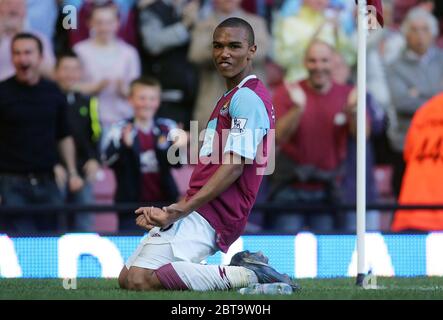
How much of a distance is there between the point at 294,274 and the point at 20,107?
3.66 meters

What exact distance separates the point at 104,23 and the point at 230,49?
19.0 feet

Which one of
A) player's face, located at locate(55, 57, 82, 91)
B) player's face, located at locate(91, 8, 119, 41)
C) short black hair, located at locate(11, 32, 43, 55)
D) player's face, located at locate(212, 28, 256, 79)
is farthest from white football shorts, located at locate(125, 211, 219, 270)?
player's face, located at locate(91, 8, 119, 41)

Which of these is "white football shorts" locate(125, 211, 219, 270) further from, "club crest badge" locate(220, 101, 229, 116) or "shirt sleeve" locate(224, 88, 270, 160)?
"club crest badge" locate(220, 101, 229, 116)

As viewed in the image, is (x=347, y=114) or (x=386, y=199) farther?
(x=386, y=199)

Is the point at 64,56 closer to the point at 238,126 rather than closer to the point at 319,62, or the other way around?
the point at 319,62

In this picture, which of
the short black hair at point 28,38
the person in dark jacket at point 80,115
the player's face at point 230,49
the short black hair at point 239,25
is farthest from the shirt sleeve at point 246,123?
the person in dark jacket at point 80,115

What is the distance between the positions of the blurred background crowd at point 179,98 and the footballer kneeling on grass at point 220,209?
4.12 metres

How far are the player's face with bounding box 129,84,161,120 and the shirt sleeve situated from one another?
15.9 feet

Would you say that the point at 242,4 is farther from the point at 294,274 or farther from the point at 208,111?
the point at 294,274

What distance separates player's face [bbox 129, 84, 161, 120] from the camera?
13578 mm

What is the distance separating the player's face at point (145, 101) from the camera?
13578 mm

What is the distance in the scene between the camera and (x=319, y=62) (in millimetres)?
13781

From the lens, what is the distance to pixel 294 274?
38.7 ft
